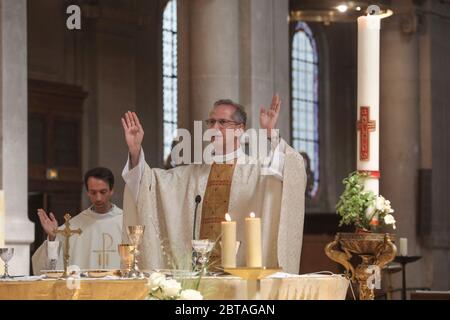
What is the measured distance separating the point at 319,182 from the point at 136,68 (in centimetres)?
556

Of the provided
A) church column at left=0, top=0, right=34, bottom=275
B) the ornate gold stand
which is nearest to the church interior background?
church column at left=0, top=0, right=34, bottom=275

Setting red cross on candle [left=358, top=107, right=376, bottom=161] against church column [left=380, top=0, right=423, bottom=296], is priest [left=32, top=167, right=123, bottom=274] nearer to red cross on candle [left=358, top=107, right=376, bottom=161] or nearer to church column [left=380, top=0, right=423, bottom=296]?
red cross on candle [left=358, top=107, right=376, bottom=161]

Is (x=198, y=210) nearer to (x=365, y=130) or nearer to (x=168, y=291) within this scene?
(x=365, y=130)

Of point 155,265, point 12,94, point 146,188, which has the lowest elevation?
point 155,265

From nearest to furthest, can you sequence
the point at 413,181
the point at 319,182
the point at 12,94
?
→ 1. the point at 12,94
2. the point at 413,181
3. the point at 319,182

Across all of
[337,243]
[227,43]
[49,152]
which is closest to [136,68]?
[49,152]

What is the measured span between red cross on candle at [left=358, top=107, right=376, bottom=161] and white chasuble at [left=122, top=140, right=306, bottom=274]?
1191mm

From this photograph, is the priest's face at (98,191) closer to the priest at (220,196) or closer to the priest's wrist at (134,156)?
the priest at (220,196)

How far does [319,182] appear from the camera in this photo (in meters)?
23.3

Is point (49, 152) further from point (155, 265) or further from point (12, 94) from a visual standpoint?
point (155, 265)

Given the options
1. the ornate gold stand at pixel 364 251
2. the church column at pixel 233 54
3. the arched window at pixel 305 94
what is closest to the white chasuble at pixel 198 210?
the ornate gold stand at pixel 364 251

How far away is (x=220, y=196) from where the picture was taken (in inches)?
319

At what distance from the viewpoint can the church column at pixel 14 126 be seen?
10484mm

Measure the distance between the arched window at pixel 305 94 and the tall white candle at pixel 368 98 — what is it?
17118mm
